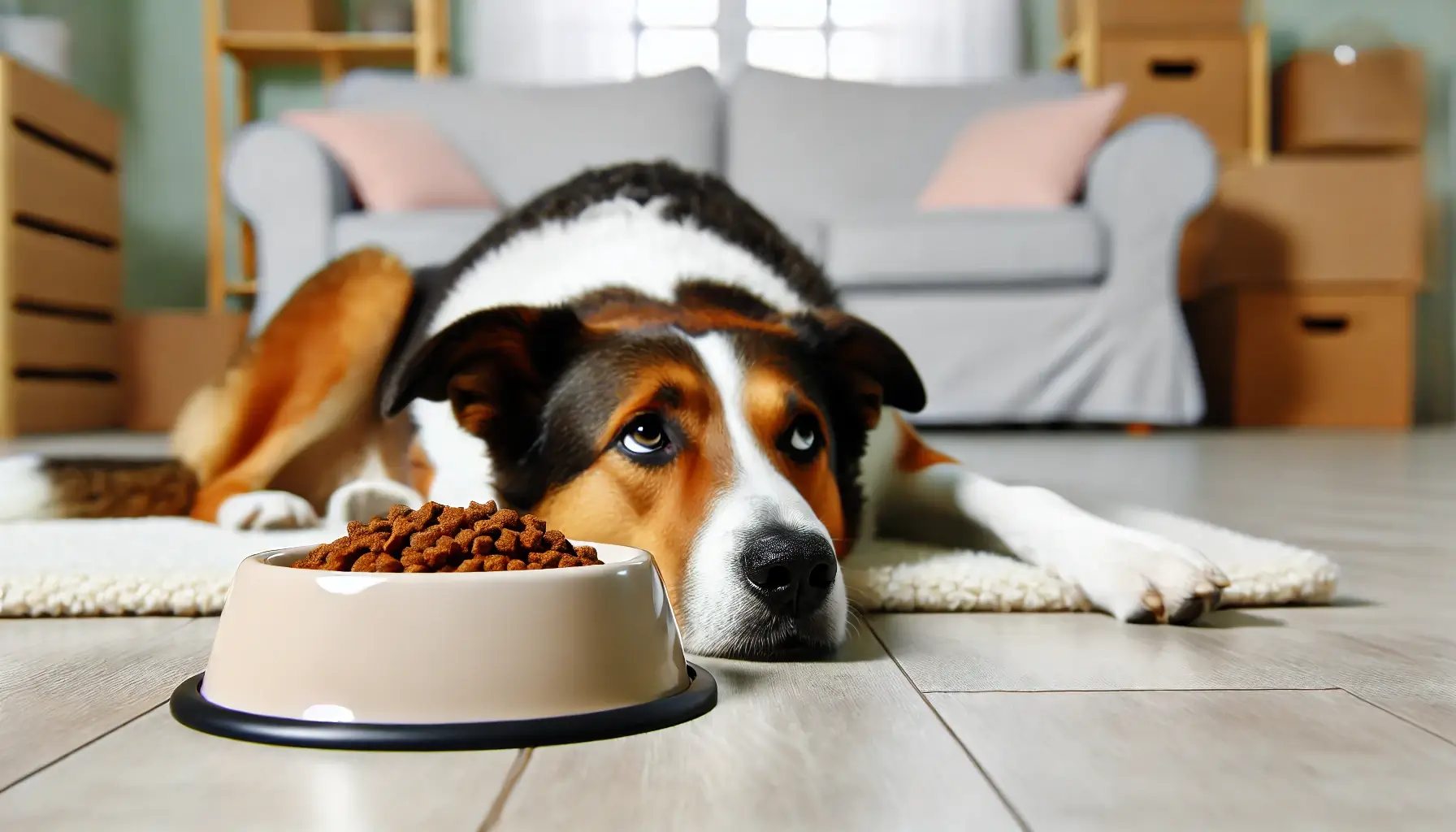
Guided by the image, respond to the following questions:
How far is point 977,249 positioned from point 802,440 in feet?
11.0

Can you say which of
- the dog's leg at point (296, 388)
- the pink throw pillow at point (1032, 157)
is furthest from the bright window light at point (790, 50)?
the dog's leg at point (296, 388)

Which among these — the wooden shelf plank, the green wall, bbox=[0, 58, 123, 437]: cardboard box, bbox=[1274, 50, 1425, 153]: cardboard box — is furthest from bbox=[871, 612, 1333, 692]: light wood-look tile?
the green wall

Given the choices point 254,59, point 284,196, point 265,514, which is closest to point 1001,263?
point 284,196

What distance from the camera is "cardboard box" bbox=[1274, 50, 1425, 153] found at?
5547mm

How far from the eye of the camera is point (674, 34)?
6828 mm

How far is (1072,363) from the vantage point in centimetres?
452

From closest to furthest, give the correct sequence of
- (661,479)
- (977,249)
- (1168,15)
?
(661,479)
(977,249)
(1168,15)

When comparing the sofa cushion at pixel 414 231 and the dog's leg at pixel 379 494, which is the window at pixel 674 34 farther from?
the dog's leg at pixel 379 494

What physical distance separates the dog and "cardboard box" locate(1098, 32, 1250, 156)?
428 cm

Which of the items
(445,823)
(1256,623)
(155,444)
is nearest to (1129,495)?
(1256,623)

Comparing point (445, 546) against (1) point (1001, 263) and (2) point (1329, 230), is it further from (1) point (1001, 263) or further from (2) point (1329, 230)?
(2) point (1329, 230)

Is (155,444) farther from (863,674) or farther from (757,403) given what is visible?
(863,674)

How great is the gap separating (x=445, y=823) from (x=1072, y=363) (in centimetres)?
418

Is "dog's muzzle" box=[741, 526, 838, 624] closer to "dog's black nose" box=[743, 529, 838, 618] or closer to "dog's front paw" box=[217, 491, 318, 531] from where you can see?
"dog's black nose" box=[743, 529, 838, 618]
